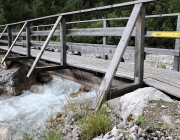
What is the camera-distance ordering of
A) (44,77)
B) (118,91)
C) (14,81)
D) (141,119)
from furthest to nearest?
(44,77) → (14,81) → (118,91) → (141,119)

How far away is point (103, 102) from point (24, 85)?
8.18 meters

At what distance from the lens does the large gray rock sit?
32.2 ft

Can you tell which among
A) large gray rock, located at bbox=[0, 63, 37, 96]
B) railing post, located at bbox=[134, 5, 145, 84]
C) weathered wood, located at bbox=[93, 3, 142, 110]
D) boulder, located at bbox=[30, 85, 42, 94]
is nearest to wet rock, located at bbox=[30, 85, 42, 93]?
boulder, located at bbox=[30, 85, 42, 94]

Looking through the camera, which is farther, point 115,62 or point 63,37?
point 63,37

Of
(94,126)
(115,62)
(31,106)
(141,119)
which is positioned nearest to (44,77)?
(31,106)

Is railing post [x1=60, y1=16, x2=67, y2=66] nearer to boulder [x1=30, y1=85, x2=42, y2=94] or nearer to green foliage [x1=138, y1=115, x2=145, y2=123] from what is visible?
green foliage [x1=138, y1=115, x2=145, y2=123]

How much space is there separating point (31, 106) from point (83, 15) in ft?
61.5

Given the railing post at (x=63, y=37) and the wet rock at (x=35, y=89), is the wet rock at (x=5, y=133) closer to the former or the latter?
the railing post at (x=63, y=37)

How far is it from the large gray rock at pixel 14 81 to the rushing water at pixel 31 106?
29cm

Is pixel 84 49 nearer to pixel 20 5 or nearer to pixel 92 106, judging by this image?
pixel 92 106

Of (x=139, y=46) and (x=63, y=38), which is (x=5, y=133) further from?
Answer: (x=139, y=46)

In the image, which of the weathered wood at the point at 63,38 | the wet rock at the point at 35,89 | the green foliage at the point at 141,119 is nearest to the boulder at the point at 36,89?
the wet rock at the point at 35,89

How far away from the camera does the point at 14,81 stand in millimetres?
10023

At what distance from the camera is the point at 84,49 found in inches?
222
